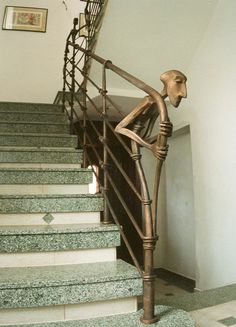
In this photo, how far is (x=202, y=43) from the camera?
3457 mm

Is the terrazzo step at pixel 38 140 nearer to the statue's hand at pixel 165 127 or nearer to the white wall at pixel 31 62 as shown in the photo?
the statue's hand at pixel 165 127

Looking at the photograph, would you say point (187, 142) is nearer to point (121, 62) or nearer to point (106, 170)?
point (121, 62)

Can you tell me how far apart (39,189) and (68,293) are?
3.69 ft

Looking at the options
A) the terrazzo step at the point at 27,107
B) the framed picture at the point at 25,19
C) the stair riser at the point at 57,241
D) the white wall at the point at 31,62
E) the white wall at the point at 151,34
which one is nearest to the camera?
the stair riser at the point at 57,241

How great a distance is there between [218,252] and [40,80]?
3.80 m

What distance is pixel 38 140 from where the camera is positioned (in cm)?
302

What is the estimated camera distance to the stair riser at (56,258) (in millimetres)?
1606

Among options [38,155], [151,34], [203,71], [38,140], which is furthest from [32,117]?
[203,71]

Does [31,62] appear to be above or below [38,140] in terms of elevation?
above

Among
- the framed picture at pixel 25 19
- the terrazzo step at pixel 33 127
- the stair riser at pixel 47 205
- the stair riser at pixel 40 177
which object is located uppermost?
the framed picture at pixel 25 19

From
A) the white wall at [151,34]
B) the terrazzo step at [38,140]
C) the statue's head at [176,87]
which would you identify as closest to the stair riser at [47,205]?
the statue's head at [176,87]

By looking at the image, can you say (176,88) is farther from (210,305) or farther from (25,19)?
(25,19)

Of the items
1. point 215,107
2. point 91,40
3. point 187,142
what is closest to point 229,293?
point 215,107

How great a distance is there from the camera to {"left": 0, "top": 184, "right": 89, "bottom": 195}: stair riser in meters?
2.31
